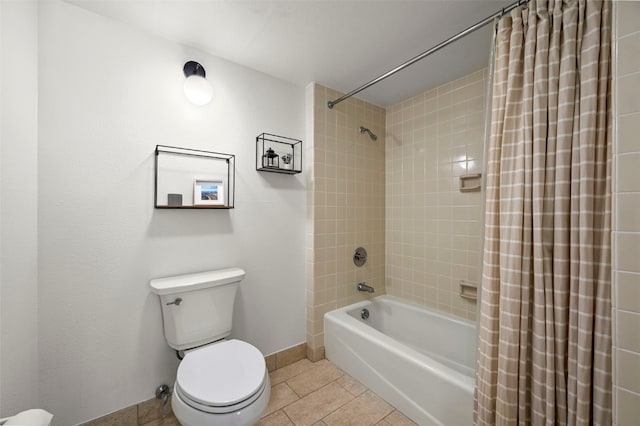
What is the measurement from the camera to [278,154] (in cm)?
197

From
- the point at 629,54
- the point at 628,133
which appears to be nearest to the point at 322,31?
the point at 629,54

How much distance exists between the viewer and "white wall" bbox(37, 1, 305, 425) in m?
1.22

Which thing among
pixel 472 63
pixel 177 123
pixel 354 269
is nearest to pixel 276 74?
pixel 177 123

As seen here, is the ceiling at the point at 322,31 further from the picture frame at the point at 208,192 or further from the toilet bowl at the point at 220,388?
the toilet bowl at the point at 220,388

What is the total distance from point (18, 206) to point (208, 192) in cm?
79

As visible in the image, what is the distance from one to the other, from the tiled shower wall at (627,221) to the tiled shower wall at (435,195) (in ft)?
4.03

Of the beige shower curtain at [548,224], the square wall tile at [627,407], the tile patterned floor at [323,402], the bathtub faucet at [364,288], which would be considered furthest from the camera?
the bathtub faucet at [364,288]

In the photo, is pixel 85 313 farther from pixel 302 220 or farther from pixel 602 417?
pixel 602 417

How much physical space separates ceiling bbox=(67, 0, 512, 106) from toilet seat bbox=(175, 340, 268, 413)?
178 centimetres

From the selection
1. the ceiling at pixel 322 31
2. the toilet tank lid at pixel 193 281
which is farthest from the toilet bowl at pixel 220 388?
the ceiling at pixel 322 31

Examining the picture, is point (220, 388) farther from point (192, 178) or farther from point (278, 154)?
point (278, 154)

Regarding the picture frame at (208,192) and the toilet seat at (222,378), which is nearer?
the toilet seat at (222,378)

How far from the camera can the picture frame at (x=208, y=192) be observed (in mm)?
1551

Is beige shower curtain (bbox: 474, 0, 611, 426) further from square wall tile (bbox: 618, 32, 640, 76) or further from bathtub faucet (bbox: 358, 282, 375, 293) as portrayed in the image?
bathtub faucet (bbox: 358, 282, 375, 293)
